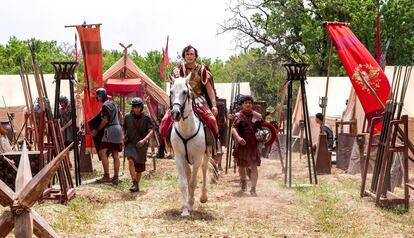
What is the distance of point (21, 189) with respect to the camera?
4.91 meters

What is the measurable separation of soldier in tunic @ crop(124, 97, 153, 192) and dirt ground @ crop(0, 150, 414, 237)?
37cm

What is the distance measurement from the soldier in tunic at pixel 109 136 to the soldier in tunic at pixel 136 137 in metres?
0.40

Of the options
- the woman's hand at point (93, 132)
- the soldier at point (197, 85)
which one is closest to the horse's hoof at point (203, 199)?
the soldier at point (197, 85)

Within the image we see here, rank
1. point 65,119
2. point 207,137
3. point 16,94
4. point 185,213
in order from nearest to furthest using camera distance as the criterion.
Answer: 1. point 185,213
2. point 207,137
3. point 65,119
4. point 16,94

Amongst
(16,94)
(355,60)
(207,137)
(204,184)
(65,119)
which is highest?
(355,60)

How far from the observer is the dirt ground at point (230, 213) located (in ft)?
24.3

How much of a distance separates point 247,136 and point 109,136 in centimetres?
256

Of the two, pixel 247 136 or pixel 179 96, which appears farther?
pixel 247 136

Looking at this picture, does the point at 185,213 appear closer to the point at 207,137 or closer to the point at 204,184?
the point at 204,184

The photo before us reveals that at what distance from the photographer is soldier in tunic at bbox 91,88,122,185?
454 inches

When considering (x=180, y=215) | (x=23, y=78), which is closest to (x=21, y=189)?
(x=180, y=215)

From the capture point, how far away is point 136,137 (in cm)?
1112

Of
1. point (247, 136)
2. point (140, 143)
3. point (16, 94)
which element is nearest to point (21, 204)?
point (140, 143)

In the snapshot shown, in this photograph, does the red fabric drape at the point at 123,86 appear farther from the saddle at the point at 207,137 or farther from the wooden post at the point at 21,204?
the wooden post at the point at 21,204
